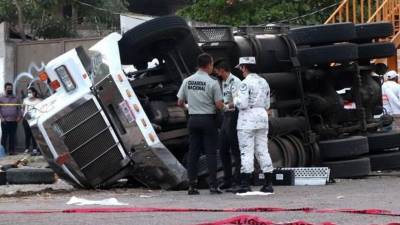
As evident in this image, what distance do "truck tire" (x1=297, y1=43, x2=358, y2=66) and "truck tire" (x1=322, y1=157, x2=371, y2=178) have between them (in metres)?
1.51

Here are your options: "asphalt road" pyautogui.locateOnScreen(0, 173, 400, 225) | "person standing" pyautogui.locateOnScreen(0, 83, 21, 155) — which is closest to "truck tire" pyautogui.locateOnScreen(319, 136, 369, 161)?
"asphalt road" pyautogui.locateOnScreen(0, 173, 400, 225)

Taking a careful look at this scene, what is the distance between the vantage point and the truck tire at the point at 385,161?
548 inches

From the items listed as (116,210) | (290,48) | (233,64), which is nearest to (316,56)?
(290,48)

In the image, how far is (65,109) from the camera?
11.4m

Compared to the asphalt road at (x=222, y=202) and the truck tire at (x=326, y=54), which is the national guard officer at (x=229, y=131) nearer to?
the asphalt road at (x=222, y=202)

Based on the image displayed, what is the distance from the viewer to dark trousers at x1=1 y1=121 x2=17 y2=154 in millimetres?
21709

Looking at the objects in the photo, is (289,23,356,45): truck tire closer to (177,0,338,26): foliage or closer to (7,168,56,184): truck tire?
(7,168,56,184): truck tire

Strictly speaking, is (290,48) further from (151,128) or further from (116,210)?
(116,210)

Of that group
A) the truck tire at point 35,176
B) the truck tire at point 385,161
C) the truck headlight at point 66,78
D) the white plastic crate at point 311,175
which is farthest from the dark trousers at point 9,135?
the white plastic crate at point 311,175

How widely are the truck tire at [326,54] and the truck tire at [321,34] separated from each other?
188mm

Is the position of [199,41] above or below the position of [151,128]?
above

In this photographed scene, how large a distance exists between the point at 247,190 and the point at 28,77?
12.9 metres

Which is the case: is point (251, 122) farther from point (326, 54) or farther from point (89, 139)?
point (326, 54)

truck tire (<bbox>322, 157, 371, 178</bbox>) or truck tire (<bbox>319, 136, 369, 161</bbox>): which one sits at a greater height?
truck tire (<bbox>319, 136, 369, 161</bbox>)
